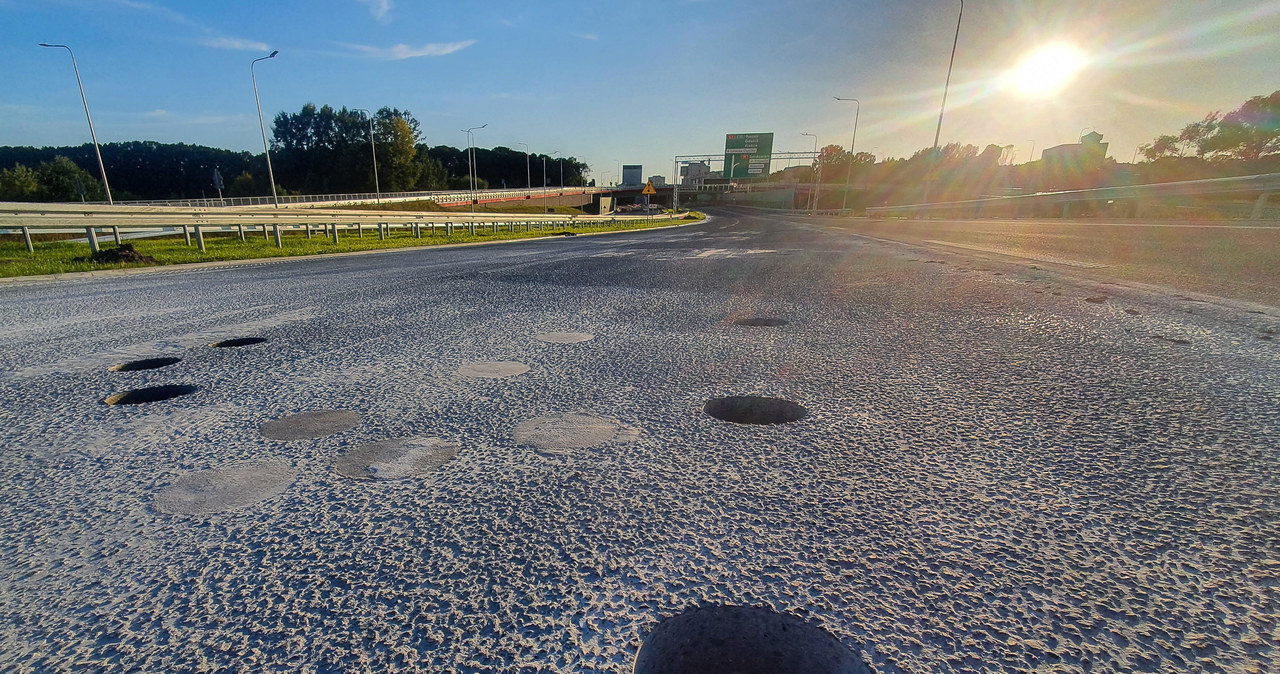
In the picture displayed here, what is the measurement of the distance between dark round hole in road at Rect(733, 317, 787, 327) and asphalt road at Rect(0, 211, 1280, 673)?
0.51 metres

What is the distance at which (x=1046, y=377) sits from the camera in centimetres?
222

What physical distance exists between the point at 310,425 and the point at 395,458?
1.60 feet

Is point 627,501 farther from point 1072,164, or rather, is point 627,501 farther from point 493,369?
point 1072,164

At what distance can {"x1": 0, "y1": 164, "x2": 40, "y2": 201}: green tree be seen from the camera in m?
52.5

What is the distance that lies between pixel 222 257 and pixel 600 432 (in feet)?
35.0

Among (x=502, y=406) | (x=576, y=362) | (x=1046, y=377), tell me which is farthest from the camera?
(x=576, y=362)

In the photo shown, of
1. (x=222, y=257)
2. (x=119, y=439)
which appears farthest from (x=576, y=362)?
(x=222, y=257)

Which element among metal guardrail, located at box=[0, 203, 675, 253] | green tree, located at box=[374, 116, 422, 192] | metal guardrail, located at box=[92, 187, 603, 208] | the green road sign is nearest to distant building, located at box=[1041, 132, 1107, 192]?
the green road sign

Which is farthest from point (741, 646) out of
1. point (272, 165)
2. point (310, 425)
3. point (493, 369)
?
point (272, 165)

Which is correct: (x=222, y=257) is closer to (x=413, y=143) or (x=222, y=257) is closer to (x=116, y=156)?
(x=413, y=143)

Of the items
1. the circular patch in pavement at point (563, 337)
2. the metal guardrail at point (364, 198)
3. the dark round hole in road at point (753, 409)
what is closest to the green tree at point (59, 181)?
the metal guardrail at point (364, 198)

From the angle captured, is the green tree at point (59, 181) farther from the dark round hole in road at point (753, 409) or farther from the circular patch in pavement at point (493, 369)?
the dark round hole in road at point (753, 409)

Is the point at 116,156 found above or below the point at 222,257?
above

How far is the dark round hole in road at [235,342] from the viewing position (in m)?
2.89
